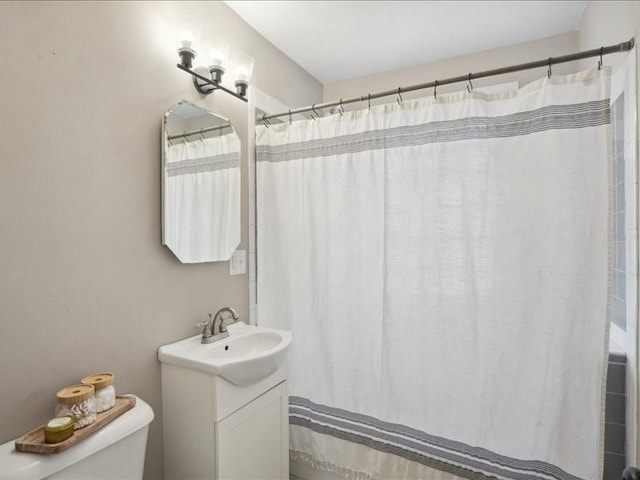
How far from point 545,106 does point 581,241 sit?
0.56 m

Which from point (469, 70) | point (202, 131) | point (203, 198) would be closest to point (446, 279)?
point (203, 198)

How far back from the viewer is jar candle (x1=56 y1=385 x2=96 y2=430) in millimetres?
992

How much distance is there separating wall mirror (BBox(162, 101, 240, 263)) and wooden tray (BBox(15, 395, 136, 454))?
0.66m

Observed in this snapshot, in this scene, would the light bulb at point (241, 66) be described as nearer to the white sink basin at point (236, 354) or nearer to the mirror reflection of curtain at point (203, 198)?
the mirror reflection of curtain at point (203, 198)

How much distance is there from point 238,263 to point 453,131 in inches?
Answer: 50.2

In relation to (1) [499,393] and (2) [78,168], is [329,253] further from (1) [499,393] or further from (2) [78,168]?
(2) [78,168]

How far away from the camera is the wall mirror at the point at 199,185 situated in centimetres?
150

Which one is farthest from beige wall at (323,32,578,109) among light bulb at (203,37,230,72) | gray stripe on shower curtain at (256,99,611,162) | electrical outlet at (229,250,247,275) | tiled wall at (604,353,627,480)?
tiled wall at (604,353,627,480)

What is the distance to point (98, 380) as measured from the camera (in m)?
1.12

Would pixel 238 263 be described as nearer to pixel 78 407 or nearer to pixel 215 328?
pixel 215 328

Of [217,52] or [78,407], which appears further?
[217,52]

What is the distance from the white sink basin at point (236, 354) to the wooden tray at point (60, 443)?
30 cm

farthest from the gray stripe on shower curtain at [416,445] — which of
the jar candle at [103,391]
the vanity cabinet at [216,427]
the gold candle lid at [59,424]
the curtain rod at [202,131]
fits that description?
the curtain rod at [202,131]

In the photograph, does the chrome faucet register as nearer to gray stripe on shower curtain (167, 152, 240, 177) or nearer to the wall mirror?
the wall mirror
